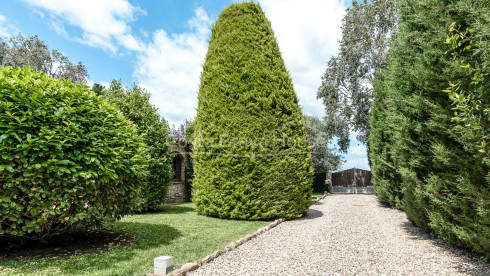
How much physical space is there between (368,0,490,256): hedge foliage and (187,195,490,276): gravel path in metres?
0.42

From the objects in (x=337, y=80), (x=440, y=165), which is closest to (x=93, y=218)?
(x=440, y=165)

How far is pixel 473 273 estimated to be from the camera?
3.87 meters

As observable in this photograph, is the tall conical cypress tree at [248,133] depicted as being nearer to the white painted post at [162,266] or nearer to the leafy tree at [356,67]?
the white painted post at [162,266]

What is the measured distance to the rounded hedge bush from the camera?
4059 millimetres

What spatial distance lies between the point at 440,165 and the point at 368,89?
17.4m

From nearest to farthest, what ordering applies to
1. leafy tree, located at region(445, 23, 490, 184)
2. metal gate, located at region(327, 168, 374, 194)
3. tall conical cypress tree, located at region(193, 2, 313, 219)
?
leafy tree, located at region(445, 23, 490, 184) < tall conical cypress tree, located at region(193, 2, 313, 219) < metal gate, located at region(327, 168, 374, 194)

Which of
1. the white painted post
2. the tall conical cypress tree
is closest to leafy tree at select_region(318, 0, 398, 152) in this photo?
the tall conical cypress tree

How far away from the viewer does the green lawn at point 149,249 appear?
12.4ft

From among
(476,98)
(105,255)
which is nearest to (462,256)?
(476,98)

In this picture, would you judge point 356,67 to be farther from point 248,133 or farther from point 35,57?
point 35,57

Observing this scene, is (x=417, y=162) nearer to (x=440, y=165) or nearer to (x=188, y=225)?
(x=440, y=165)

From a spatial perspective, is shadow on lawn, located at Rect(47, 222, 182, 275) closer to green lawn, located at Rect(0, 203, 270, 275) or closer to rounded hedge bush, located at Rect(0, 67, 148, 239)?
green lawn, located at Rect(0, 203, 270, 275)

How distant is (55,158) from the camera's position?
13.8ft

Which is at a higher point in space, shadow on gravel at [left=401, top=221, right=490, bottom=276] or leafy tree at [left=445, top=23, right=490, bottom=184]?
leafy tree at [left=445, top=23, right=490, bottom=184]
